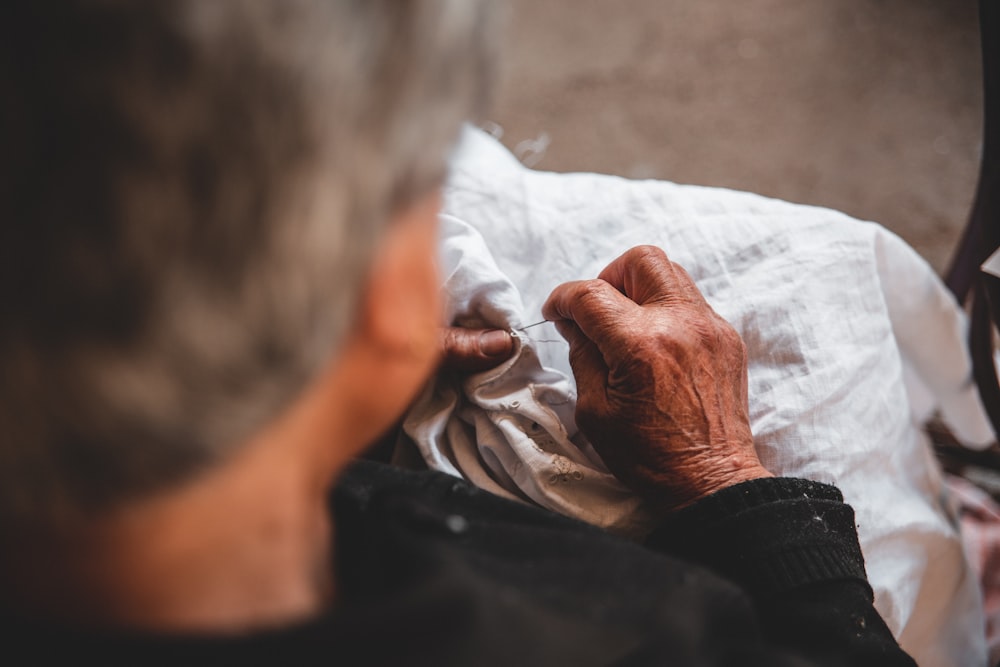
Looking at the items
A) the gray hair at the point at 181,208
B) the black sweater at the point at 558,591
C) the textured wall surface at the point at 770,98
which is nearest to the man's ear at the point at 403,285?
the gray hair at the point at 181,208

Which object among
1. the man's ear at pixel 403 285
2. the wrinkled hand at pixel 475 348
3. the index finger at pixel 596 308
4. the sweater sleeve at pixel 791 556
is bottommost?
the sweater sleeve at pixel 791 556

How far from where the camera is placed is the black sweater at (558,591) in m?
0.37

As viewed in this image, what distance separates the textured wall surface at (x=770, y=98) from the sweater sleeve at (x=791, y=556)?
1.07 metres

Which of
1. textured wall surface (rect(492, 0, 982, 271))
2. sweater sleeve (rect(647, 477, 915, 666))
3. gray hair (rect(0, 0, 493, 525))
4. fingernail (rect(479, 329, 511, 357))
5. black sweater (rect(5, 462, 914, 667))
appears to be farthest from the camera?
textured wall surface (rect(492, 0, 982, 271))

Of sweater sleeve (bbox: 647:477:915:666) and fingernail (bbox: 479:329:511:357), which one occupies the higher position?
fingernail (bbox: 479:329:511:357)

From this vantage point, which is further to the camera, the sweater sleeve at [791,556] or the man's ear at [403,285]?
the sweater sleeve at [791,556]

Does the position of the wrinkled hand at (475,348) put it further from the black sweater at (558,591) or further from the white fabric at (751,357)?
the black sweater at (558,591)

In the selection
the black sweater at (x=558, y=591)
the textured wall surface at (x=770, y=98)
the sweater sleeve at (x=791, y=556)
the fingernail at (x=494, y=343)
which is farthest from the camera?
the textured wall surface at (x=770, y=98)

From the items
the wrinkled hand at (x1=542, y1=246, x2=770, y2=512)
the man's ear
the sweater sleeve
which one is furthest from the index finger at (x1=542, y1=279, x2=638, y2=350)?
the man's ear

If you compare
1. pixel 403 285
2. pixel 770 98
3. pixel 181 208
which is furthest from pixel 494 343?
pixel 770 98

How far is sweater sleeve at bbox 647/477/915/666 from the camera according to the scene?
64 cm

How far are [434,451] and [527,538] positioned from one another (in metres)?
0.17

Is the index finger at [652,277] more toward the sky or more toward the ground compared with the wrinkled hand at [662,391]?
more toward the sky

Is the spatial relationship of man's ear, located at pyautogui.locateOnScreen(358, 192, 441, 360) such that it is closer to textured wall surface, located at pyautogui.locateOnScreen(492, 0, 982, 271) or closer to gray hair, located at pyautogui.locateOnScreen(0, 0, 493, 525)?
gray hair, located at pyautogui.locateOnScreen(0, 0, 493, 525)
